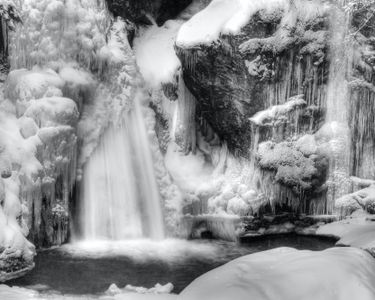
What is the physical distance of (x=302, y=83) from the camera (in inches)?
440

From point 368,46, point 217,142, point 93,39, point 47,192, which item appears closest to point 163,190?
point 217,142

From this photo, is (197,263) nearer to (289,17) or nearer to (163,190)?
(163,190)

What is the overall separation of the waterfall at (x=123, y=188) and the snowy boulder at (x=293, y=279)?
17.7 feet

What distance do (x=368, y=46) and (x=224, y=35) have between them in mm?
3180

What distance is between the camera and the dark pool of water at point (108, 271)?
26.3 feet

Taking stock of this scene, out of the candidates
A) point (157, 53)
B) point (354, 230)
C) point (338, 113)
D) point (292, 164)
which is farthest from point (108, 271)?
point (338, 113)

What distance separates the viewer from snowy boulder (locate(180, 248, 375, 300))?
16.8ft

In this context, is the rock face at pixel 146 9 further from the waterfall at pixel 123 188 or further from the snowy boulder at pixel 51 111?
the snowy boulder at pixel 51 111

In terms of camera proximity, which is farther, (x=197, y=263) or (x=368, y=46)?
(x=368, y=46)

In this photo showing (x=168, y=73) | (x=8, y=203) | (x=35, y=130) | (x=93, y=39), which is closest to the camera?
(x=8, y=203)

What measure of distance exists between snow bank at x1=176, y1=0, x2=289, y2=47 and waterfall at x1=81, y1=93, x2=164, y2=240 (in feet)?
6.59

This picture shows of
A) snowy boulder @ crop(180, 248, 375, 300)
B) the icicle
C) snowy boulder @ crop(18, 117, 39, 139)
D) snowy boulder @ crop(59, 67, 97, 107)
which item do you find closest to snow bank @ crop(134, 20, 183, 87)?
the icicle

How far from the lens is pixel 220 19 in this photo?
11477mm

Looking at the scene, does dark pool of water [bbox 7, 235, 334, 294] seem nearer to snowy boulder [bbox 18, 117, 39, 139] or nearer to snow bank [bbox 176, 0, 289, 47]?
snowy boulder [bbox 18, 117, 39, 139]
